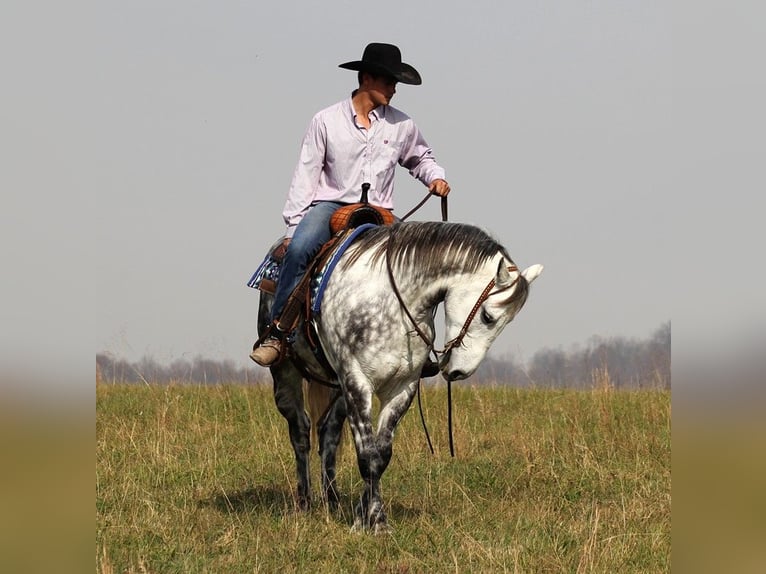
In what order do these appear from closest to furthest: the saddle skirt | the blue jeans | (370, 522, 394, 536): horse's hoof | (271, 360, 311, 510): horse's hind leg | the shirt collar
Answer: (370, 522, 394, 536): horse's hoof → the saddle skirt → the blue jeans → the shirt collar → (271, 360, 311, 510): horse's hind leg

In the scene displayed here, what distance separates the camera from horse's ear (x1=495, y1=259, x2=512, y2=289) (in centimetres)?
627

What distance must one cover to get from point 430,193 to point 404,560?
264 centimetres

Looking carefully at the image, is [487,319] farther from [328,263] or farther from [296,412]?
[296,412]

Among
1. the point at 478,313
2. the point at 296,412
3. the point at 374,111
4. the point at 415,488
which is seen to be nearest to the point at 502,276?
the point at 478,313

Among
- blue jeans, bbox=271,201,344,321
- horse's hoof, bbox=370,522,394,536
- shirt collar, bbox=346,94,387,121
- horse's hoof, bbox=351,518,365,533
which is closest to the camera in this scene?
horse's hoof, bbox=370,522,394,536

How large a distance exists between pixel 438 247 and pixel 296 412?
221cm

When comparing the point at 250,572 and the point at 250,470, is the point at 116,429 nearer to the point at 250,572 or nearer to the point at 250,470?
the point at 250,470

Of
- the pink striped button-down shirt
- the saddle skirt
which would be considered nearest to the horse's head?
the saddle skirt

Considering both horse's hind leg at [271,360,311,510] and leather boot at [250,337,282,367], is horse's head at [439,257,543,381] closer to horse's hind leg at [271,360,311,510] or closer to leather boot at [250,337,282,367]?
leather boot at [250,337,282,367]

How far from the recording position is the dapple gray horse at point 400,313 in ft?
20.6

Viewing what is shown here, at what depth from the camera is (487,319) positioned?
6.25 m

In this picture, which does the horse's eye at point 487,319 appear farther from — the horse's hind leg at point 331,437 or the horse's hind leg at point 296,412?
the horse's hind leg at point 296,412
